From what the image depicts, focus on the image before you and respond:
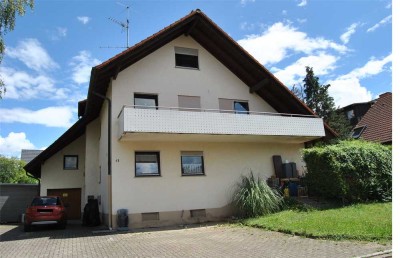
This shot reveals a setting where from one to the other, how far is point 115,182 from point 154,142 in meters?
2.56

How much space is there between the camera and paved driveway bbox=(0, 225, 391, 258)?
8.47 metres

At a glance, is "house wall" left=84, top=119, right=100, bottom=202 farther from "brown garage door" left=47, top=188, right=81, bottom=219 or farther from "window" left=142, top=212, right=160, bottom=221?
"window" left=142, top=212, right=160, bottom=221

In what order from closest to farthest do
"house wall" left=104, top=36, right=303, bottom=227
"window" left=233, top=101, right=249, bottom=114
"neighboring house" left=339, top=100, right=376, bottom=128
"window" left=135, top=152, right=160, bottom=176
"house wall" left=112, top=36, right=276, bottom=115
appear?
"house wall" left=104, top=36, right=303, bottom=227
"window" left=135, top=152, right=160, bottom=176
"house wall" left=112, top=36, right=276, bottom=115
"window" left=233, top=101, right=249, bottom=114
"neighboring house" left=339, top=100, right=376, bottom=128

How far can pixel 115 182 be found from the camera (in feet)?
48.8

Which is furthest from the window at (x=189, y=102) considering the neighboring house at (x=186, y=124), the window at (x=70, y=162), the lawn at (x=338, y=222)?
the window at (x=70, y=162)

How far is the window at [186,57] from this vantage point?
17922mm

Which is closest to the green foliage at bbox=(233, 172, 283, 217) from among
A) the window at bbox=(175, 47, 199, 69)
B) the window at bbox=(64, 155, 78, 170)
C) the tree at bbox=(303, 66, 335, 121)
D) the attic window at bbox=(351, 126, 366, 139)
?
the window at bbox=(175, 47, 199, 69)

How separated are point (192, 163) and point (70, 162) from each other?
427 inches

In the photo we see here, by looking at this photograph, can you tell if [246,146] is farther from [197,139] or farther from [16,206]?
[16,206]

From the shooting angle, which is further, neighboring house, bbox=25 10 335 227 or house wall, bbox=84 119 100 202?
house wall, bbox=84 119 100 202

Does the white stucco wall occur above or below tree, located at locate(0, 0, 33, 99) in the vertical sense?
below

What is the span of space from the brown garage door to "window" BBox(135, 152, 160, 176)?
9.58m

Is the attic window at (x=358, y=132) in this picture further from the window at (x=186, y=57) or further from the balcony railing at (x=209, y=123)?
the window at (x=186, y=57)

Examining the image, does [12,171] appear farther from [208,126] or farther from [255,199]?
[255,199]
